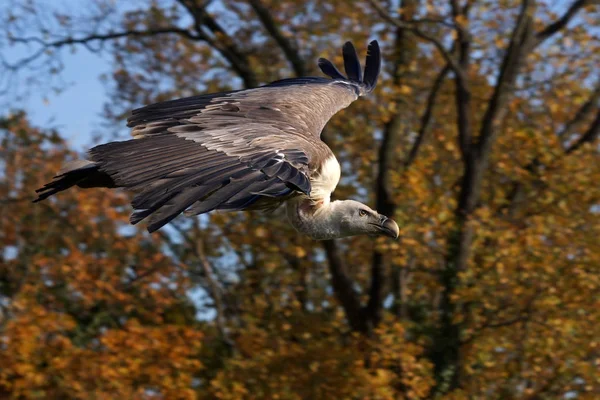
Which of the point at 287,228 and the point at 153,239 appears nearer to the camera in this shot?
the point at 287,228

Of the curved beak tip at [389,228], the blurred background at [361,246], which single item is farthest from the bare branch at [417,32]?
the curved beak tip at [389,228]

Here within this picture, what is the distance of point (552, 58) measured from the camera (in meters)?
13.4

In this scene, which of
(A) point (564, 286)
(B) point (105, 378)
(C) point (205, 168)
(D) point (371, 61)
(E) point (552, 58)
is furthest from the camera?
(E) point (552, 58)

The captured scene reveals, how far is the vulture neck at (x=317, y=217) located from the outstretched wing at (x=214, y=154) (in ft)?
0.83

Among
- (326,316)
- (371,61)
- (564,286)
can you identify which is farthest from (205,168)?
(326,316)

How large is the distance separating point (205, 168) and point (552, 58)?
28.0 ft

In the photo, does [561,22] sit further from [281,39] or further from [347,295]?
[347,295]

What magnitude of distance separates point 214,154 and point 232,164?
20 cm

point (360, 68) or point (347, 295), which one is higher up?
point (360, 68)

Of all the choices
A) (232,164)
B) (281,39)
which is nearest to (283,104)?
(232,164)

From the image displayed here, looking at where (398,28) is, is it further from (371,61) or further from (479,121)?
(371,61)

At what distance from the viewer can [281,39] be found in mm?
12445

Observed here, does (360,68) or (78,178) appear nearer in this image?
(78,178)

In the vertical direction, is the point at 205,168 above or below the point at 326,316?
below
